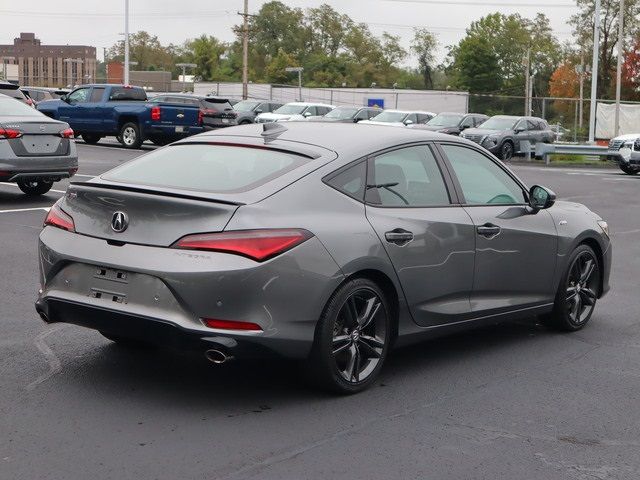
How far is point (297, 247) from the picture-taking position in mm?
5363

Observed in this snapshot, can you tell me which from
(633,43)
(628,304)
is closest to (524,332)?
(628,304)

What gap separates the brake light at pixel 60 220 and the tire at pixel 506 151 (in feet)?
98.0

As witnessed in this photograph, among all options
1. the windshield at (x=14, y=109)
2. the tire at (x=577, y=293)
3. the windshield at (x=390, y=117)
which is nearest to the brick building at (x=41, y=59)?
the windshield at (x=390, y=117)

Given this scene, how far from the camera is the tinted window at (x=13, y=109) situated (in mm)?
14992

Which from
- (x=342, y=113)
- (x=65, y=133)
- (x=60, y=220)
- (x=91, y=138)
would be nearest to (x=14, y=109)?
(x=65, y=133)

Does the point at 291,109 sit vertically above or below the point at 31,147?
above

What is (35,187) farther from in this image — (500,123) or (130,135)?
(500,123)

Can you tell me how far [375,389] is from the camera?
5.97 m

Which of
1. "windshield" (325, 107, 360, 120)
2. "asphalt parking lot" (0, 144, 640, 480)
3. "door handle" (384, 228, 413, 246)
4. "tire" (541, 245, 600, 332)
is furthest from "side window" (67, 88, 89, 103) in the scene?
"door handle" (384, 228, 413, 246)

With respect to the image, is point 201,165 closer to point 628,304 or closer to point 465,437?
point 465,437

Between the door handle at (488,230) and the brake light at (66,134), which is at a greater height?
the brake light at (66,134)

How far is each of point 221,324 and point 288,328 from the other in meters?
0.36

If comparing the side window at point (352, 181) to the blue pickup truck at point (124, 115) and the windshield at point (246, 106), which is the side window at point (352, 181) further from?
the windshield at point (246, 106)

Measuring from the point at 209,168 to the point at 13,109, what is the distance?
10081mm
